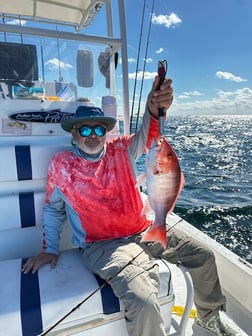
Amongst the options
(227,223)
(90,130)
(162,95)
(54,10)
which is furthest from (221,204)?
(162,95)

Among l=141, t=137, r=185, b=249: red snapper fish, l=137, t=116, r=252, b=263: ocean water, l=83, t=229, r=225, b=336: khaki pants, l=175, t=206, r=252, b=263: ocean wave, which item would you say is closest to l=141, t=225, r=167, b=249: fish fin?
l=141, t=137, r=185, b=249: red snapper fish

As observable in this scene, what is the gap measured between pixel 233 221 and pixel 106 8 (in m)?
4.63

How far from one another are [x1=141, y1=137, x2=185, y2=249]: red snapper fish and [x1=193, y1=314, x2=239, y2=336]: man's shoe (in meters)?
0.87

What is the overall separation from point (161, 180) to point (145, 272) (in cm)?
55

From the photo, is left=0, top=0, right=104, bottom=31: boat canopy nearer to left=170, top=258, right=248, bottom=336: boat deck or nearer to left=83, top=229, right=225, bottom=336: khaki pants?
left=83, top=229, right=225, bottom=336: khaki pants

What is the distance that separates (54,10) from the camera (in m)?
3.79

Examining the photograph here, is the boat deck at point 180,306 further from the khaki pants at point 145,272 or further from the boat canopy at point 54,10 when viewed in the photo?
the boat canopy at point 54,10

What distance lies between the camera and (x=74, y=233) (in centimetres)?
215

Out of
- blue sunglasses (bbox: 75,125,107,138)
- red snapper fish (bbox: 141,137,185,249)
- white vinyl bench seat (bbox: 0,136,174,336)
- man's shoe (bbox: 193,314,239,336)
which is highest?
blue sunglasses (bbox: 75,125,107,138)

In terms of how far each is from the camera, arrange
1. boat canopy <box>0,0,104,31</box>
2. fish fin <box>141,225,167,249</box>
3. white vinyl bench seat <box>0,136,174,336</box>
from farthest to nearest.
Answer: boat canopy <box>0,0,104,31</box>
fish fin <box>141,225,167,249</box>
white vinyl bench seat <box>0,136,174,336</box>

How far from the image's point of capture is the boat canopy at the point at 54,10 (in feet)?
11.8

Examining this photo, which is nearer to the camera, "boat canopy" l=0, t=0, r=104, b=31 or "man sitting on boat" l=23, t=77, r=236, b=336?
"man sitting on boat" l=23, t=77, r=236, b=336

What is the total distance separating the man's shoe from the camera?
211 cm

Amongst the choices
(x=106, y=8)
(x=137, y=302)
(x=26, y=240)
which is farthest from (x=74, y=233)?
(x=106, y=8)
